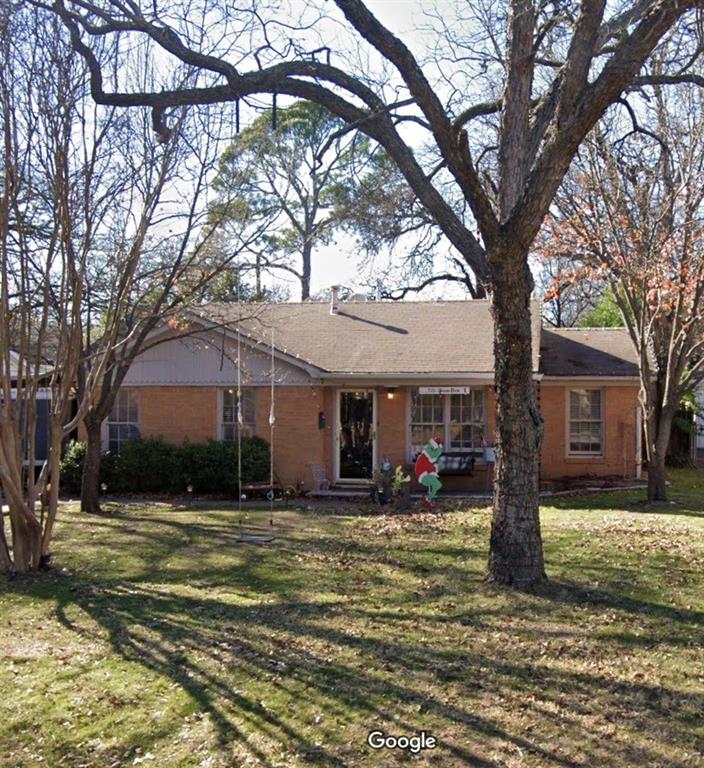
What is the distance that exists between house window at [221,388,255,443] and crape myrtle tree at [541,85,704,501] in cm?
820

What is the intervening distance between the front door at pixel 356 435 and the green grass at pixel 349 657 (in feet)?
25.0

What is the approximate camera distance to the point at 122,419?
64.3 feet

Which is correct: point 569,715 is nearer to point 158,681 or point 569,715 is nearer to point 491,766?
point 491,766

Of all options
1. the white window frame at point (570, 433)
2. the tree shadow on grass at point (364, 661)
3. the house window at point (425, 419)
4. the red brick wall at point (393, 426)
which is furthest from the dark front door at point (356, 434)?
the tree shadow on grass at point (364, 661)

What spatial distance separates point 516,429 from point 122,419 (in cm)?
1359

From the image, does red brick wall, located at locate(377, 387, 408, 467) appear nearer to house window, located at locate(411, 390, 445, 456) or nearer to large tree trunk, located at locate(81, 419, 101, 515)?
house window, located at locate(411, 390, 445, 456)

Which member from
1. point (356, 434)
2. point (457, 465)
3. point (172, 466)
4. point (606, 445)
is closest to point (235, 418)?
point (172, 466)

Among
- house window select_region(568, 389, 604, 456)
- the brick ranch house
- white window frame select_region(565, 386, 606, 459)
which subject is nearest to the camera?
the brick ranch house

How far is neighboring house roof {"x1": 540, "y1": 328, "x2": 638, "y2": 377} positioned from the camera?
19625 mm

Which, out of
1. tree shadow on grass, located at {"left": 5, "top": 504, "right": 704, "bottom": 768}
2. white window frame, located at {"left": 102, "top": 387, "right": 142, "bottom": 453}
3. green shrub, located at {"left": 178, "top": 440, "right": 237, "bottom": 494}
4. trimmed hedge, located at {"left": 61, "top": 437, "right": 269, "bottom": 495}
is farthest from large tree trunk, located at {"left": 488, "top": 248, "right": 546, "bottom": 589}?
white window frame, located at {"left": 102, "top": 387, "right": 142, "bottom": 453}

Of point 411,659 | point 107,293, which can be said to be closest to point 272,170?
point 107,293

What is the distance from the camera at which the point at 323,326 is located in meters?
21.5

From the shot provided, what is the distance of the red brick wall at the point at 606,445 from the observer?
64.4ft

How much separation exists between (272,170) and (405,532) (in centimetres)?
1922
